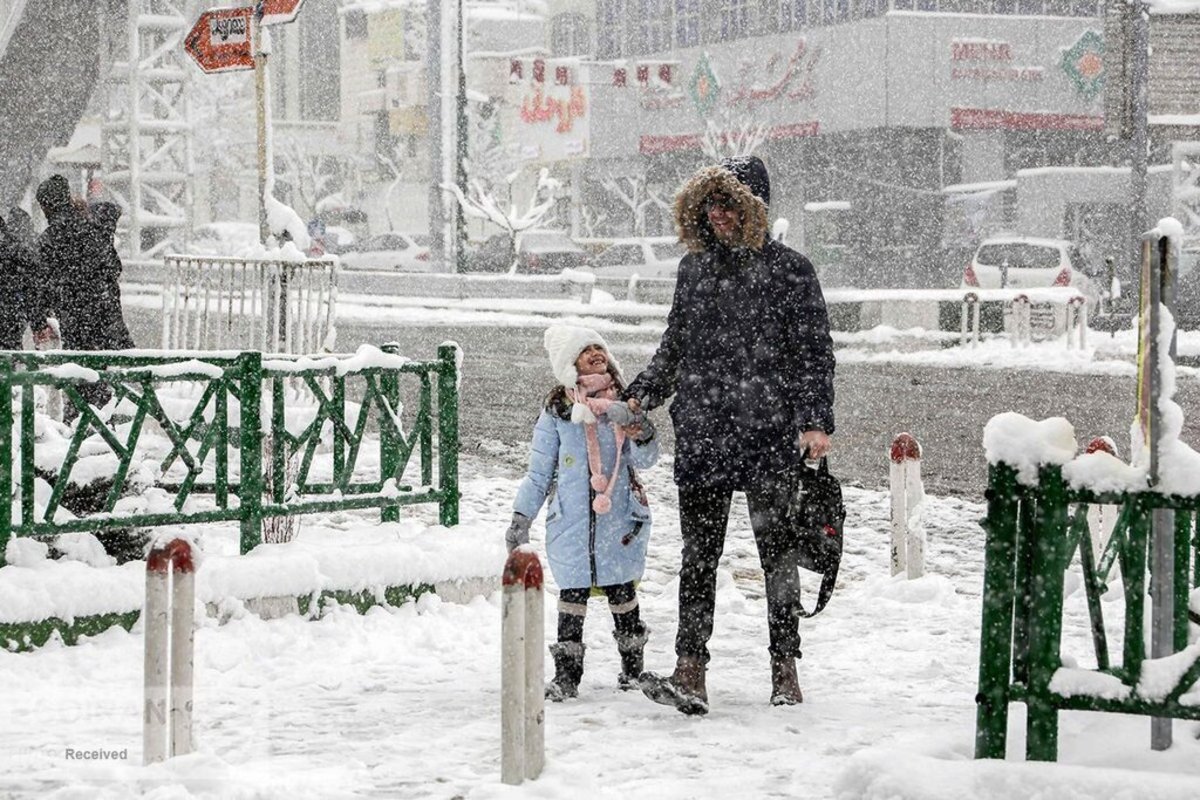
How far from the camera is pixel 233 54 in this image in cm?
1138

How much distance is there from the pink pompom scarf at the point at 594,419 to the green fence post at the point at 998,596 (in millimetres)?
1843

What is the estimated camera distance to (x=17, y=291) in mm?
12562

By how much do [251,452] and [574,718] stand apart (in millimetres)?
2461

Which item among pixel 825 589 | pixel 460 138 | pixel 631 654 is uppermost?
pixel 460 138

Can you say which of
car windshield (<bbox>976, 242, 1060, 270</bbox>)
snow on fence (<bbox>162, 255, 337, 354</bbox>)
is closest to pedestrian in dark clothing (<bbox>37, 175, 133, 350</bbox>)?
snow on fence (<bbox>162, 255, 337, 354</bbox>)

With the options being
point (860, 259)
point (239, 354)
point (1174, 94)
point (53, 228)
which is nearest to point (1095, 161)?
point (860, 259)

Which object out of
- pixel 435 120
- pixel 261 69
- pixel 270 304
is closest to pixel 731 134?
pixel 435 120

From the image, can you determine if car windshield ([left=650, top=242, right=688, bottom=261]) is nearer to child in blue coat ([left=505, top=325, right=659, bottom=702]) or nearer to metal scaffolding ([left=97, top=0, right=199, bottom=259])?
metal scaffolding ([left=97, top=0, right=199, bottom=259])

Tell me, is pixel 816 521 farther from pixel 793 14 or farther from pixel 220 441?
pixel 793 14

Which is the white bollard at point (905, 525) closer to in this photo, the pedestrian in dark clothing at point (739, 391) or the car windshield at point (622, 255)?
the pedestrian in dark clothing at point (739, 391)

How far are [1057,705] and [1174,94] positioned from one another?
23.5 metres

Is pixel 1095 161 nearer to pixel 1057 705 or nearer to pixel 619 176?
pixel 619 176

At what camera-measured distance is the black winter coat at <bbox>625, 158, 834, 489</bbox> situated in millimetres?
→ 6109

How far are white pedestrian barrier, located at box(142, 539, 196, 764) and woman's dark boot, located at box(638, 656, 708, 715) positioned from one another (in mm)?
1671
